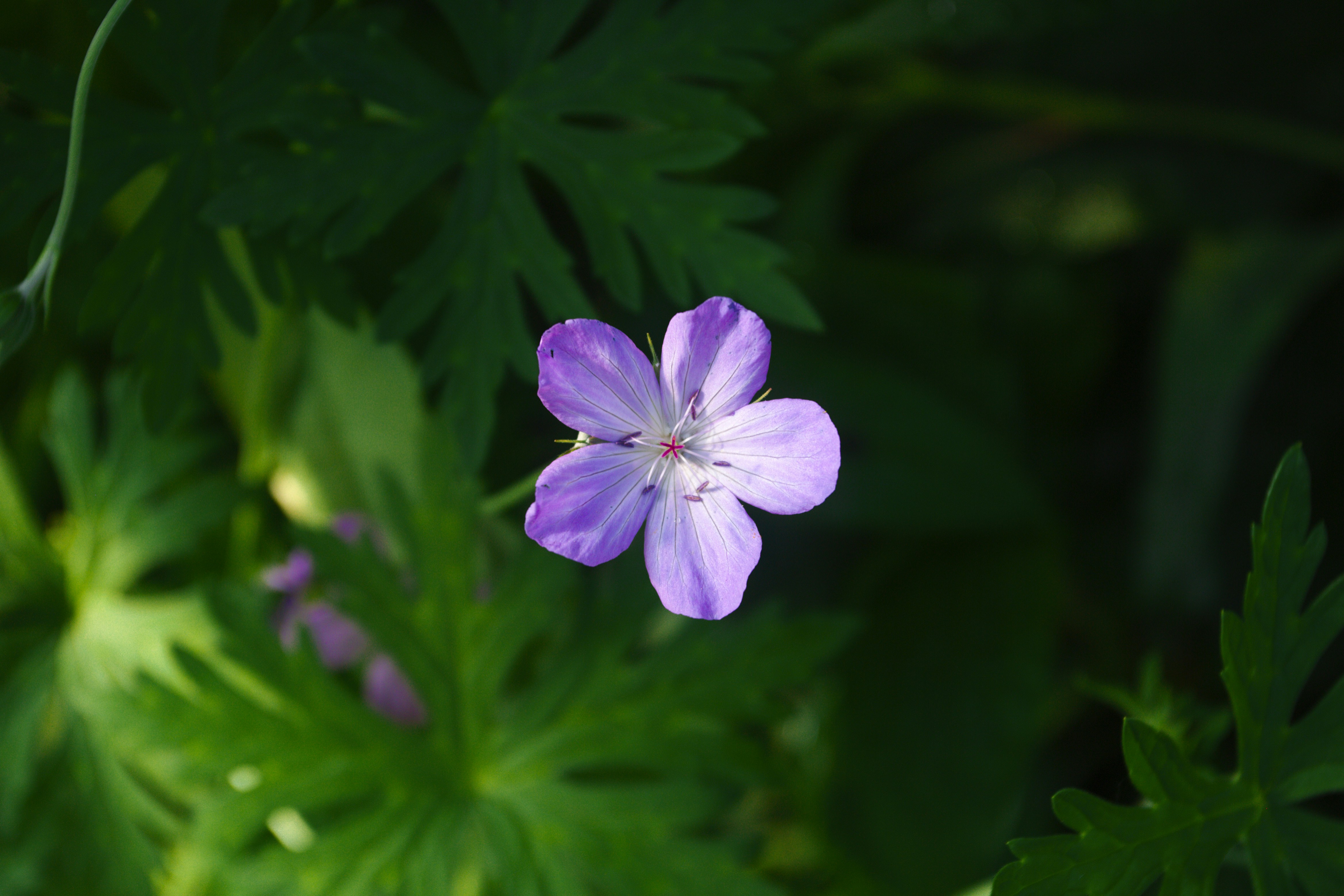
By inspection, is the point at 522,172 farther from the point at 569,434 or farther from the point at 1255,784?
the point at 1255,784

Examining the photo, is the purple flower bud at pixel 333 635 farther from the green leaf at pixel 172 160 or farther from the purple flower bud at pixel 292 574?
the green leaf at pixel 172 160

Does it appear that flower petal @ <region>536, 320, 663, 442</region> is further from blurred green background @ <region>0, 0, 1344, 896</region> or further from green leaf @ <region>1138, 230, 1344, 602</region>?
green leaf @ <region>1138, 230, 1344, 602</region>

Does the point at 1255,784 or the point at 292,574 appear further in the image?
the point at 292,574

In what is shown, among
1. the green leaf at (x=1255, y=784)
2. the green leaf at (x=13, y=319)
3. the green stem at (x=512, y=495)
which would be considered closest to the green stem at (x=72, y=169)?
the green leaf at (x=13, y=319)

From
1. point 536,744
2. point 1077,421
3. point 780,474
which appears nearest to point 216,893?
point 536,744

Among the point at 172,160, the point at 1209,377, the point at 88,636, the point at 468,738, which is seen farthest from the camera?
the point at 1209,377

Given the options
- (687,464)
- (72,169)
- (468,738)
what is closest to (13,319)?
(72,169)
